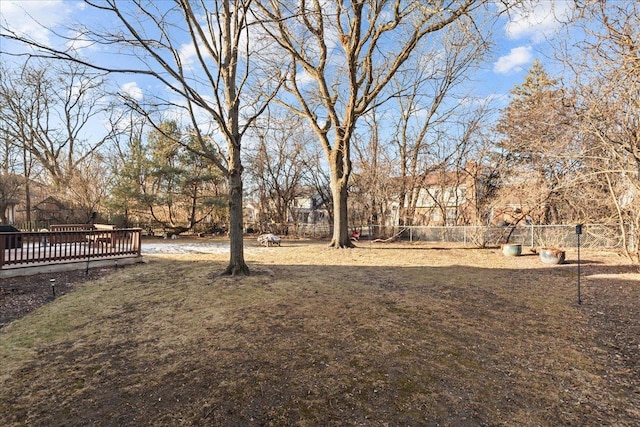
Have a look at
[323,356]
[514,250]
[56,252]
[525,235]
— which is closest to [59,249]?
[56,252]

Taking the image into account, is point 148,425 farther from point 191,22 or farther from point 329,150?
point 329,150

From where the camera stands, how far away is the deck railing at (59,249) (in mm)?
7014

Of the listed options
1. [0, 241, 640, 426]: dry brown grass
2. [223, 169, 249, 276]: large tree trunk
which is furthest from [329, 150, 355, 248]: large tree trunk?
[0, 241, 640, 426]: dry brown grass

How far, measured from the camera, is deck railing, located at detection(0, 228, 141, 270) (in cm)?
701

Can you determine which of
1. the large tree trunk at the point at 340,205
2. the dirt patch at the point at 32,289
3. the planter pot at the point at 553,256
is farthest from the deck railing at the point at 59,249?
the planter pot at the point at 553,256

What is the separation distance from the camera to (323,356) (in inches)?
130

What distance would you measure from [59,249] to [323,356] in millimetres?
8830

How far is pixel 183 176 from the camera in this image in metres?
19.3

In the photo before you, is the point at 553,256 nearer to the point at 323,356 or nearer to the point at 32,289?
the point at 323,356

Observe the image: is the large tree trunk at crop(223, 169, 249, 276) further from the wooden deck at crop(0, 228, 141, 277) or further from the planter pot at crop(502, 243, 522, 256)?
the planter pot at crop(502, 243, 522, 256)

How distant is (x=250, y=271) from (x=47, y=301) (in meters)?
3.87

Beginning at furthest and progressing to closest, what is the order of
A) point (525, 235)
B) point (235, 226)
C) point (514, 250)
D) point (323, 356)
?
point (525, 235), point (514, 250), point (235, 226), point (323, 356)

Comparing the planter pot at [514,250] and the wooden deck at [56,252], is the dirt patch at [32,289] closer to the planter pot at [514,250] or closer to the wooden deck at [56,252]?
the wooden deck at [56,252]

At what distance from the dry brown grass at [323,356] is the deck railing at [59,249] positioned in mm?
2393
